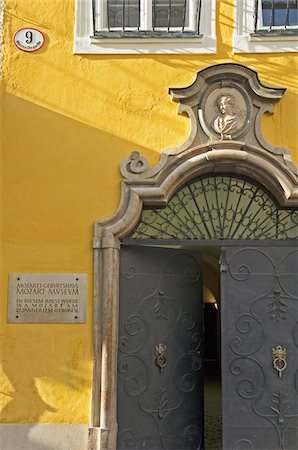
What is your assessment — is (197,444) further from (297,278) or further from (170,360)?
(297,278)

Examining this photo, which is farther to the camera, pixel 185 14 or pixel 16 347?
pixel 185 14

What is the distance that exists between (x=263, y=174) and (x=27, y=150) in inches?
97.6

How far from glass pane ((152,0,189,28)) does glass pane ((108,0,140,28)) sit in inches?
8.1

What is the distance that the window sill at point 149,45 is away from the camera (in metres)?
6.62

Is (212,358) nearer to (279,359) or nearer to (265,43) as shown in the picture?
(279,359)

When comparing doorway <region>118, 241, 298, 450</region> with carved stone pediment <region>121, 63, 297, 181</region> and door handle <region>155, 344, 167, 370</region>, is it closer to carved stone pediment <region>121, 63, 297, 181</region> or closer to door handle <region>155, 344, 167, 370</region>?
door handle <region>155, 344, 167, 370</region>

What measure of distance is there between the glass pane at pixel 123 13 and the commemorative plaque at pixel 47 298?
2.81 meters

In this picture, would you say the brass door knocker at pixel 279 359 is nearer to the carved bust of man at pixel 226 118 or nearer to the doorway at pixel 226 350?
the doorway at pixel 226 350

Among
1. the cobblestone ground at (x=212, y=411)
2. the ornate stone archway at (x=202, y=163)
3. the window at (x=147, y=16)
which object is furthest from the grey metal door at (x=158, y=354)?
the window at (x=147, y=16)

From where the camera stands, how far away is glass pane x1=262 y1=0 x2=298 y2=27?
682 cm

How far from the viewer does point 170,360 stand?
21.4ft

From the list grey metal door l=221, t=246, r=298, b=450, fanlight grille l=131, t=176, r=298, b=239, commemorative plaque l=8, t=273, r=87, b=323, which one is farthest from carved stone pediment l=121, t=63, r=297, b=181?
commemorative plaque l=8, t=273, r=87, b=323

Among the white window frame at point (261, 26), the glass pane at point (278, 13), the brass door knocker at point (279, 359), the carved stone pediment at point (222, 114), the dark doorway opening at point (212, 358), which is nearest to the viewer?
the brass door knocker at point (279, 359)

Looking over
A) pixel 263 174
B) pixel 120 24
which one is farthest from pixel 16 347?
pixel 120 24
